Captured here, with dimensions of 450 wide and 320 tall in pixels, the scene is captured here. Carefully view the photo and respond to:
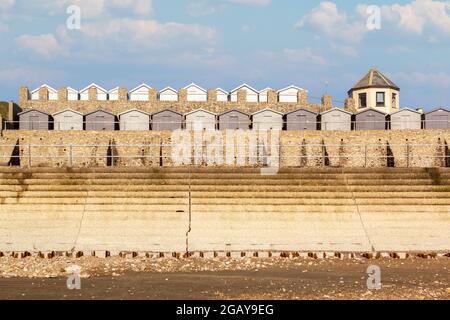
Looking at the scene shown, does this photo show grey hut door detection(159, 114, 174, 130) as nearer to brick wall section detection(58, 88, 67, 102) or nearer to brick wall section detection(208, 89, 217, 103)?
brick wall section detection(208, 89, 217, 103)

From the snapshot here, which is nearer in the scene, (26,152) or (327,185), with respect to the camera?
(327,185)

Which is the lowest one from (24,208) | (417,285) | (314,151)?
(417,285)

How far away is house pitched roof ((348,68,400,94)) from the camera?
74.4 m

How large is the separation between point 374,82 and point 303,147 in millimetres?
24686

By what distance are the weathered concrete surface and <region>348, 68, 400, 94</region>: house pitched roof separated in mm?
42672

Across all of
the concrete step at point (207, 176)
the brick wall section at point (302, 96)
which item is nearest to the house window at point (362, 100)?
the brick wall section at point (302, 96)

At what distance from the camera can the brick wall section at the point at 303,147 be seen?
53188mm

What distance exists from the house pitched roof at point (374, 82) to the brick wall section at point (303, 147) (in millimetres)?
21574

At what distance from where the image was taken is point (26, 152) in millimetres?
53375
